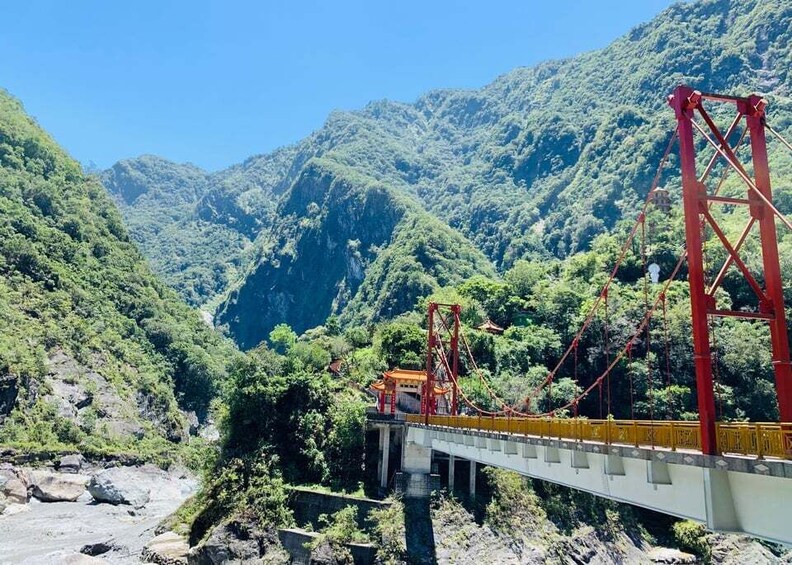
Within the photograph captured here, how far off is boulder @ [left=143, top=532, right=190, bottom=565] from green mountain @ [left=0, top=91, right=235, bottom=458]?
24.3m

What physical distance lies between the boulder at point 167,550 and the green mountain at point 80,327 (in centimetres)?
2431

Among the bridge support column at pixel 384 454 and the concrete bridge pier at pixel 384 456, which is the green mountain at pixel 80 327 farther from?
the bridge support column at pixel 384 454

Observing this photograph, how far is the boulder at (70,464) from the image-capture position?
1901 inches

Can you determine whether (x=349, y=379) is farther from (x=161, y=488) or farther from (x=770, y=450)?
(x=770, y=450)

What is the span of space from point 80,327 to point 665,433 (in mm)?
64832

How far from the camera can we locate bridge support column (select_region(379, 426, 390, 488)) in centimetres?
3241

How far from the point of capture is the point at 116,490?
43.3 metres

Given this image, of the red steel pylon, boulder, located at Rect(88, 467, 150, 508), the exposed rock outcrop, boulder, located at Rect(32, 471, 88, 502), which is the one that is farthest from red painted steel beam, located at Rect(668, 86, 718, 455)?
the exposed rock outcrop

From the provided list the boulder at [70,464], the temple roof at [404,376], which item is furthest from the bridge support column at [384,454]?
the boulder at [70,464]

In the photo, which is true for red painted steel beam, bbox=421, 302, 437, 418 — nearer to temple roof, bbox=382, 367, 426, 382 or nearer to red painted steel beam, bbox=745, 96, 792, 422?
temple roof, bbox=382, 367, 426, 382

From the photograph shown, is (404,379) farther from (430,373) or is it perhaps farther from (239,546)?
(239,546)

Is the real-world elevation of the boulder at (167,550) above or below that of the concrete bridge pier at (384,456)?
below

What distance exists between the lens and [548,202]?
139 metres

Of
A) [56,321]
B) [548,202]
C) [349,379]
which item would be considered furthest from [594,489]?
[548,202]
